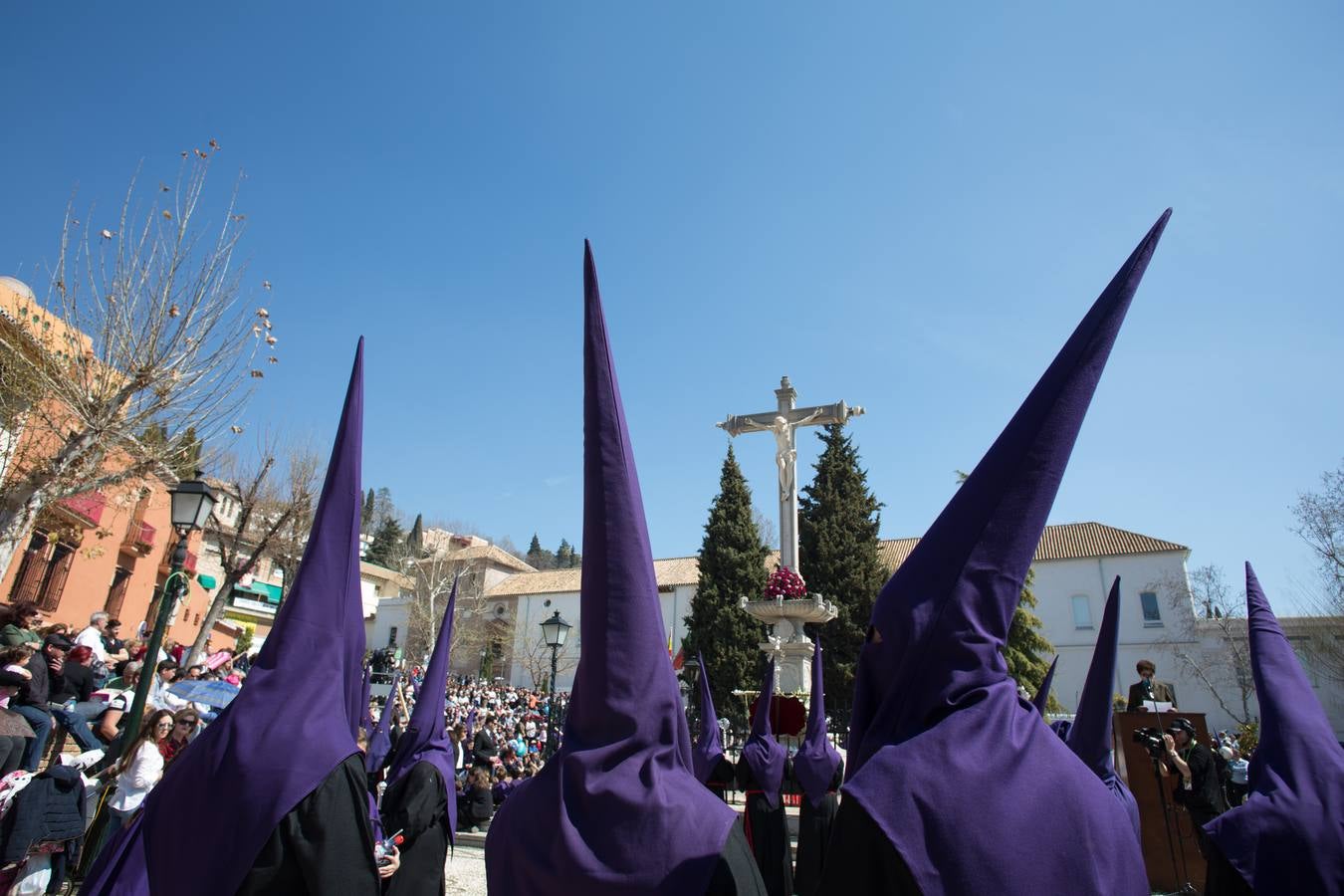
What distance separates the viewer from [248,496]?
19.8m

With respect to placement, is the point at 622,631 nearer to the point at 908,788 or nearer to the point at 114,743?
the point at 908,788

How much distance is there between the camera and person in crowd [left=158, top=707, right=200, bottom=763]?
6.54 m

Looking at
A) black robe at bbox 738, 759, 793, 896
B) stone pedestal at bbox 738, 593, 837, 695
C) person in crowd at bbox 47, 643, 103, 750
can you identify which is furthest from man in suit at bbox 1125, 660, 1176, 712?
person in crowd at bbox 47, 643, 103, 750

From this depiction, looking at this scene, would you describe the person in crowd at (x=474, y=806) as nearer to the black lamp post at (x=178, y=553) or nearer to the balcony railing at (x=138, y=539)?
the black lamp post at (x=178, y=553)

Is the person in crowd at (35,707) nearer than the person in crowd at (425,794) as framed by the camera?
No

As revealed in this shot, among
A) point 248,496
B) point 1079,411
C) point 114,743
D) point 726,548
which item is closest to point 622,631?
point 1079,411

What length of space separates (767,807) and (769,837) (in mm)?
258

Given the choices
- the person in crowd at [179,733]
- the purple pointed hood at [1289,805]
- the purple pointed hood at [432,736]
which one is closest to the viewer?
A: the purple pointed hood at [1289,805]

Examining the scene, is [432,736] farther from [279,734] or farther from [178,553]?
[178,553]

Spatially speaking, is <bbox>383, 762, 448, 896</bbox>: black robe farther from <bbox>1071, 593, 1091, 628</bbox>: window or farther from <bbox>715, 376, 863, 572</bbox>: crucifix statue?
<bbox>1071, 593, 1091, 628</bbox>: window

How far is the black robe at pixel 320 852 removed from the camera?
2.17m

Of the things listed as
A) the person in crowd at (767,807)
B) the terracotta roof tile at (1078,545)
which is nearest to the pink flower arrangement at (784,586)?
the person in crowd at (767,807)

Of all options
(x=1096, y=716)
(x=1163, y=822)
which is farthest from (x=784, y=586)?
(x=1096, y=716)

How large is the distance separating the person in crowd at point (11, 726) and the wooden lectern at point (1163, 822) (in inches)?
406
